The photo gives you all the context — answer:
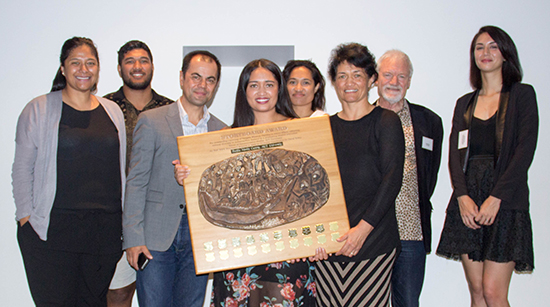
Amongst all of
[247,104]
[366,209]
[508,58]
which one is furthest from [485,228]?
[247,104]

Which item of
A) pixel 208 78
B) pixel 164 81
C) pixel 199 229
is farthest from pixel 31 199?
pixel 164 81

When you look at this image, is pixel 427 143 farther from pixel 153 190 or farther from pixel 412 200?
pixel 153 190

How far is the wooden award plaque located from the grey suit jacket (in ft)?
1.00

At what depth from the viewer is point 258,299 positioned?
204 centimetres

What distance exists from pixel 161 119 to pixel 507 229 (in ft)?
6.63

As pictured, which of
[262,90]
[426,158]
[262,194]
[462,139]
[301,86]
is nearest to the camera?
[262,194]

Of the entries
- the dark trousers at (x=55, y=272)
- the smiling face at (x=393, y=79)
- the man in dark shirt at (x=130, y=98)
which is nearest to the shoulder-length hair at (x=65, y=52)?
the man in dark shirt at (x=130, y=98)

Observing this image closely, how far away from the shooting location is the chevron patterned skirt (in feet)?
6.59

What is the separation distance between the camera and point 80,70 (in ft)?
7.64

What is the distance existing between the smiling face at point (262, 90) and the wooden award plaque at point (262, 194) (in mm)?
165

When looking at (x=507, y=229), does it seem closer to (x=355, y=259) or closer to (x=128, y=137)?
(x=355, y=259)

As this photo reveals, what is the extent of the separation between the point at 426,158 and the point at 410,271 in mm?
729

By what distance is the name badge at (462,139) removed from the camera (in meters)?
2.53

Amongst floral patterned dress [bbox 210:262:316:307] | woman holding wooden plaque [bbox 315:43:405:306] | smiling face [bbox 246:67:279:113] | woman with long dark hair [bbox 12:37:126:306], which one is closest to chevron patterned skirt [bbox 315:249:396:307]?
woman holding wooden plaque [bbox 315:43:405:306]
